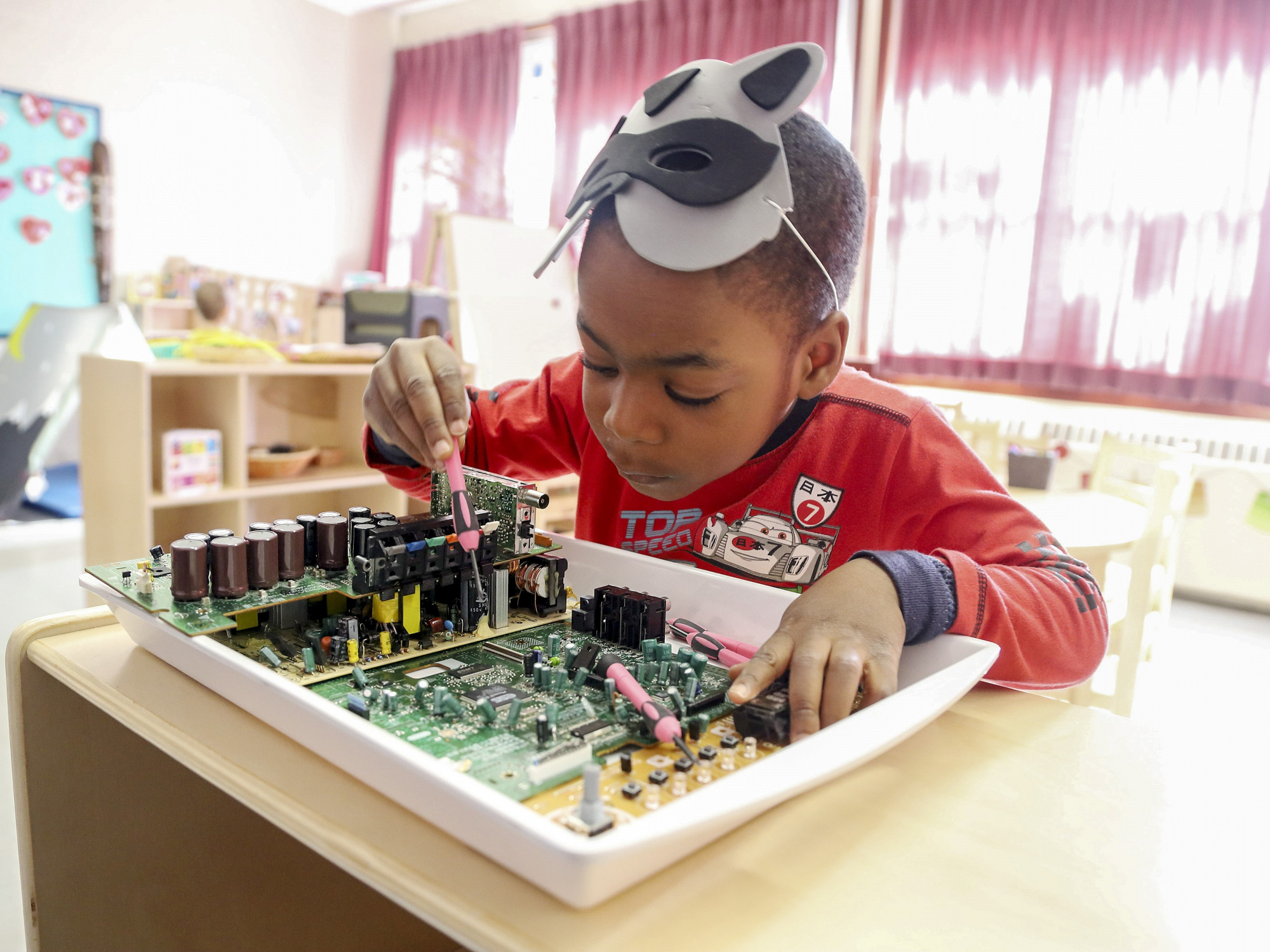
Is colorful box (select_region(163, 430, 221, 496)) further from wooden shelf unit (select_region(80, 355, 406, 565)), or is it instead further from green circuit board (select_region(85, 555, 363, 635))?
green circuit board (select_region(85, 555, 363, 635))

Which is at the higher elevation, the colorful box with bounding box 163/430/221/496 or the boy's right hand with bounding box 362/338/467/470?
the boy's right hand with bounding box 362/338/467/470

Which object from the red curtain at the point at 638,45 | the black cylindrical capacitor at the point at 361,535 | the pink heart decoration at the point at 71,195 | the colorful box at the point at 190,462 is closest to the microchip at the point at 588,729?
the black cylindrical capacitor at the point at 361,535

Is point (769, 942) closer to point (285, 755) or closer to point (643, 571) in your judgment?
point (285, 755)

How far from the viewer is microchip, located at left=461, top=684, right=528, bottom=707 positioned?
525 mm

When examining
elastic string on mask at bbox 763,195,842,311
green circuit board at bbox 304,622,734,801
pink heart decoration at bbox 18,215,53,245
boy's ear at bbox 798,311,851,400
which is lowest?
green circuit board at bbox 304,622,734,801

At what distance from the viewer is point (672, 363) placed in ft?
2.15

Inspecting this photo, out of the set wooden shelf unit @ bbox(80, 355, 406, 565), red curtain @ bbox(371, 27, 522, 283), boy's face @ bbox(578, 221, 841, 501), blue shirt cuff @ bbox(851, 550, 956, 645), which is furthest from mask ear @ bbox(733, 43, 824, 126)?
red curtain @ bbox(371, 27, 522, 283)

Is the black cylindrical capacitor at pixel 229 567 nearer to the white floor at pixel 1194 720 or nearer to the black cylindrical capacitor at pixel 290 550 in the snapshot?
the black cylindrical capacitor at pixel 290 550

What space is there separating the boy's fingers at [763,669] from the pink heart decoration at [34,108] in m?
5.32

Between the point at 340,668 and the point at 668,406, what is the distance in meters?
0.30

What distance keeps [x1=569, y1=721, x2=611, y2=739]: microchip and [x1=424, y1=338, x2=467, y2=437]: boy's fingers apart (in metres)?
0.33

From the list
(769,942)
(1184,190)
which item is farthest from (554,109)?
(769,942)

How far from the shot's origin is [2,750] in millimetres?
1646

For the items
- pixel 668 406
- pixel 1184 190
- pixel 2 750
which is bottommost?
pixel 2 750
